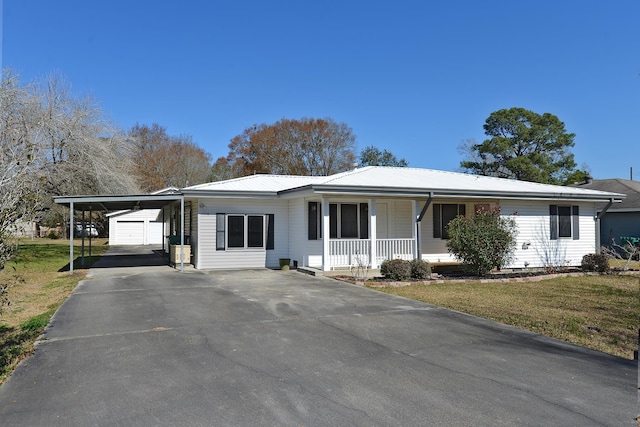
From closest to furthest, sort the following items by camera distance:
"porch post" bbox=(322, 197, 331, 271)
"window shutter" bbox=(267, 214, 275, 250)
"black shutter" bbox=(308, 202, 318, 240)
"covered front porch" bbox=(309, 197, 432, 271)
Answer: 1. "porch post" bbox=(322, 197, 331, 271)
2. "covered front porch" bbox=(309, 197, 432, 271)
3. "black shutter" bbox=(308, 202, 318, 240)
4. "window shutter" bbox=(267, 214, 275, 250)

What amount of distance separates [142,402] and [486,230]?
1130cm

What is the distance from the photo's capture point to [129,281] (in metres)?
12.6

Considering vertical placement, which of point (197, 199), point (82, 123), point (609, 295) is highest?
point (82, 123)

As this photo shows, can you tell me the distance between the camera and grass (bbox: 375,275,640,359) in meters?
6.70

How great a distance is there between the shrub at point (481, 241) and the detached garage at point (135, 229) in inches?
1073

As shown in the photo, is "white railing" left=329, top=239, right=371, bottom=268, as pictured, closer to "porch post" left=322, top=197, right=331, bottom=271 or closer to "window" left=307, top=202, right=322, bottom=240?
"porch post" left=322, top=197, right=331, bottom=271

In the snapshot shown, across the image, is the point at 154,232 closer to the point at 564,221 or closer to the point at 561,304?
the point at 564,221

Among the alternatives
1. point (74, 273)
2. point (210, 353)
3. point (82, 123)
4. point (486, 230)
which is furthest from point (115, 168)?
point (210, 353)

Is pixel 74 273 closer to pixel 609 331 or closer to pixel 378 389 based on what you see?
pixel 378 389

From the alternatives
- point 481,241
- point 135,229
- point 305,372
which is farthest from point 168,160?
point 305,372

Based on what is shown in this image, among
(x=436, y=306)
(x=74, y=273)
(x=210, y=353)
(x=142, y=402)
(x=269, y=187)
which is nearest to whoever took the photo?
(x=142, y=402)

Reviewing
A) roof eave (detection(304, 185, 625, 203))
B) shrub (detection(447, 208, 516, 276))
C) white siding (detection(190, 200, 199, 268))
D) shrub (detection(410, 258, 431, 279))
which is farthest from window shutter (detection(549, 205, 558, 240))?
white siding (detection(190, 200, 199, 268))

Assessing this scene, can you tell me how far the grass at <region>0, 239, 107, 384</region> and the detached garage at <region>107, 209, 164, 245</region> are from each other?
53.2 ft

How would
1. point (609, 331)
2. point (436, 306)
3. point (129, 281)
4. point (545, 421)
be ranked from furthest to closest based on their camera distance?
point (129, 281) → point (436, 306) → point (609, 331) → point (545, 421)
